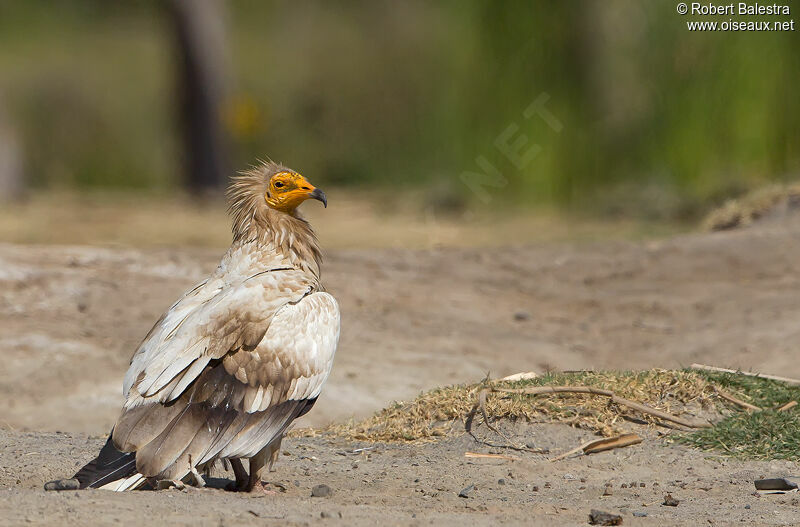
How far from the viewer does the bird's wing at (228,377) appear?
4242mm

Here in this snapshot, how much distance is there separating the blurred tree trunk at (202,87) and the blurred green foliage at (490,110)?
1.16ft

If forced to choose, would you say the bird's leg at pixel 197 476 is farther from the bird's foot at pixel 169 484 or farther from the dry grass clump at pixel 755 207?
the dry grass clump at pixel 755 207

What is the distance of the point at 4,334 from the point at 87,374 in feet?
2.76

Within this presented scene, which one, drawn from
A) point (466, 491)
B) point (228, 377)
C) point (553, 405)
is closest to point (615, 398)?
point (553, 405)

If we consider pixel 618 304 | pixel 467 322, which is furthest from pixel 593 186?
pixel 467 322

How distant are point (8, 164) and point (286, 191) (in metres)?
11.7

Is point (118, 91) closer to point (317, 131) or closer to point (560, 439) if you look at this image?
point (317, 131)

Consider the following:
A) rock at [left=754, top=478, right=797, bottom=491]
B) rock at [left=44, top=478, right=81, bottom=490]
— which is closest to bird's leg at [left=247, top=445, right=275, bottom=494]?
rock at [left=44, top=478, right=81, bottom=490]

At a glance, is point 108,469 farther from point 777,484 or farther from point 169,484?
point 777,484

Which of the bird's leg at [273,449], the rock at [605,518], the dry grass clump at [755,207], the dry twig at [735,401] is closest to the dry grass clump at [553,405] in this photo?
the dry twig at [735,401]

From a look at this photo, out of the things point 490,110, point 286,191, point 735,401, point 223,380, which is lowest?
point 735,401

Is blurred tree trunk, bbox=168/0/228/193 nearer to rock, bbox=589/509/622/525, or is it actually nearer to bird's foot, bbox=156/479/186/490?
bird's foot, bbox=156/479/186/490

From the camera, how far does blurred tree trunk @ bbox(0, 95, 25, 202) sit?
50.7ft

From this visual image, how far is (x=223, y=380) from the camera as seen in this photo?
4.43 m
